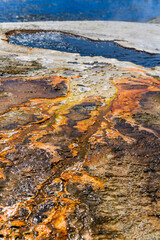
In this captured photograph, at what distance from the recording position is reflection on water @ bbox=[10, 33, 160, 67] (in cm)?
902

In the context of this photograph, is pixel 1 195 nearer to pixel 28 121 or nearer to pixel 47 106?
pixel 28 121

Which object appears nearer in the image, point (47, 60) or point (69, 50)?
point (47, 60)

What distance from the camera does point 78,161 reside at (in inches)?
106

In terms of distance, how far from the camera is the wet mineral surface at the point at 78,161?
6.17 ft

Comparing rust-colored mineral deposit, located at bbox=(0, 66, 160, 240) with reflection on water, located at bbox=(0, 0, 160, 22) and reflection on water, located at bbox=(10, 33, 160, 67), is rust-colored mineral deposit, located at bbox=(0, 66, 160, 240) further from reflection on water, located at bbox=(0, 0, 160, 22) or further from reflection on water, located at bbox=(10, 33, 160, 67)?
reflection on water, located at bbox=(0, 0, 160, 22)

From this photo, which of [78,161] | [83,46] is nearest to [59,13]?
[83,46]

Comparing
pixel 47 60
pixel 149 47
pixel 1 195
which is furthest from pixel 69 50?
pixel 1 195

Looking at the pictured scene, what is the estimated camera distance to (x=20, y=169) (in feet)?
8.10

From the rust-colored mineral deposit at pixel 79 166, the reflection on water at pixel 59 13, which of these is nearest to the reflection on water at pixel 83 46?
the rust-colored mineral deposit at pixel 79 166

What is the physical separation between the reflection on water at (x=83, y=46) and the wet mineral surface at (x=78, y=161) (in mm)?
4220

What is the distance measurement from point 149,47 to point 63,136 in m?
8.87

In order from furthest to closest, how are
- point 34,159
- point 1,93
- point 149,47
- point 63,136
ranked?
point 149,47 < point 1,93 < point 63,136 < point 34,159

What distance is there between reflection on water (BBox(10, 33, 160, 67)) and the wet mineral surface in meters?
4.22

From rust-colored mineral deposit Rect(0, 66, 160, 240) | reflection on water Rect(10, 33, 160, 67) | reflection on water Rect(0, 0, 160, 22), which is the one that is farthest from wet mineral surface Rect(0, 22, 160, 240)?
reflection on water Rect(0, 0, 160, 22)
